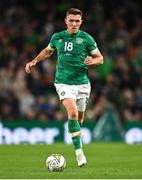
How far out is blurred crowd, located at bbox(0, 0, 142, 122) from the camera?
883 inches

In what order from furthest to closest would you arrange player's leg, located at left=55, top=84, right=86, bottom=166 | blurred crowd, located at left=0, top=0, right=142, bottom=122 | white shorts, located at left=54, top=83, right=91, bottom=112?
blurred crowd, located at left=0, top=0, right=142, bottom=122 < white shorts, located at left=54, top=83, right=91, bottom=112 < player's leg, located at left=55, top=84, right=86, bottom=166

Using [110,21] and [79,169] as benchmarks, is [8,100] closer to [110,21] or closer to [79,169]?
[110,21]

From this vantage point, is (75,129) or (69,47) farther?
(69,47)

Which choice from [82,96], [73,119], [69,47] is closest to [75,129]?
[73,119]

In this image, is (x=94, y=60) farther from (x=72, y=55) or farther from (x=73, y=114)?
(x=73, y=114)

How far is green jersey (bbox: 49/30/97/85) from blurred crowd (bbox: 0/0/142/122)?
9.47m

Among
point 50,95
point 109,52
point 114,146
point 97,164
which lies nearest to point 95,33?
point 109,52

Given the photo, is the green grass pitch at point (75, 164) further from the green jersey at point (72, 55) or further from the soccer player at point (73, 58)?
the green jersey at point (72, 55)

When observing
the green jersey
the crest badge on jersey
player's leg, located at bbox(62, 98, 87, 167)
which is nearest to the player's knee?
player's leg, located at bbox(62, 98, 87, 167)

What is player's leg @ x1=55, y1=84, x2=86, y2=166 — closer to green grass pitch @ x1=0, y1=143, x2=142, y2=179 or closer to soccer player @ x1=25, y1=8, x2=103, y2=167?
soccer player @ x1=25, y1=8, x2=103, y2=167

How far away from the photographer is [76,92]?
1265 cm

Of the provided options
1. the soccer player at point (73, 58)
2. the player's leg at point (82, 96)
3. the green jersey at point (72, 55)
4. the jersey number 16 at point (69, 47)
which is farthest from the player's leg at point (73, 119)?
the jersey number 16 at point (69, 47)

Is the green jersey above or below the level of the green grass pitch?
above

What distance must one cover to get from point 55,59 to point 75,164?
11.0 m
